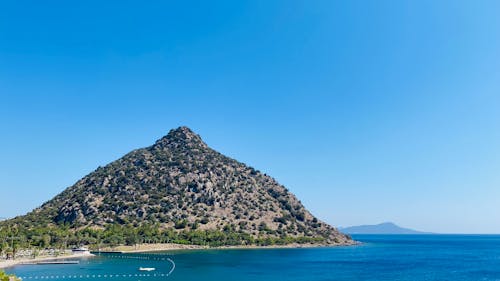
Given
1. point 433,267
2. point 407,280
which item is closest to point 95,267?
point 407,280

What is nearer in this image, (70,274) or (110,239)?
(70,274)

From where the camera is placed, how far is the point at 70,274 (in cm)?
11112

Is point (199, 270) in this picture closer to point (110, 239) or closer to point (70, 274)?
point (70, 274)

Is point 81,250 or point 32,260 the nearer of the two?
point 32,260

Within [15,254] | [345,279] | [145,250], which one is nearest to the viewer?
[345,279]

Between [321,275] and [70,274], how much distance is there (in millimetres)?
64525

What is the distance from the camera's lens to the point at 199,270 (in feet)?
393

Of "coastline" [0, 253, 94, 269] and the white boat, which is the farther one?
the white boat

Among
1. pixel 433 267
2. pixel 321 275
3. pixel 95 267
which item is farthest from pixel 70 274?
pixel 433 267

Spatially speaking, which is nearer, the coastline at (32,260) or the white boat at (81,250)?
the coastline at (32,260)

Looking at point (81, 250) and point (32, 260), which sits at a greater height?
point (81, 250)

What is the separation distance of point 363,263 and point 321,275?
4273 cm

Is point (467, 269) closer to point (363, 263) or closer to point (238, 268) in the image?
point (363, 263)

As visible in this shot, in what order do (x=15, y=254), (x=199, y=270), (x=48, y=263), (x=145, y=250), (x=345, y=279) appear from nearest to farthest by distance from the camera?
(x=345, y=279)
(x=199, y=270)
(x=48, y=263)
(x=15, y=254)
(x=145, y=250)
